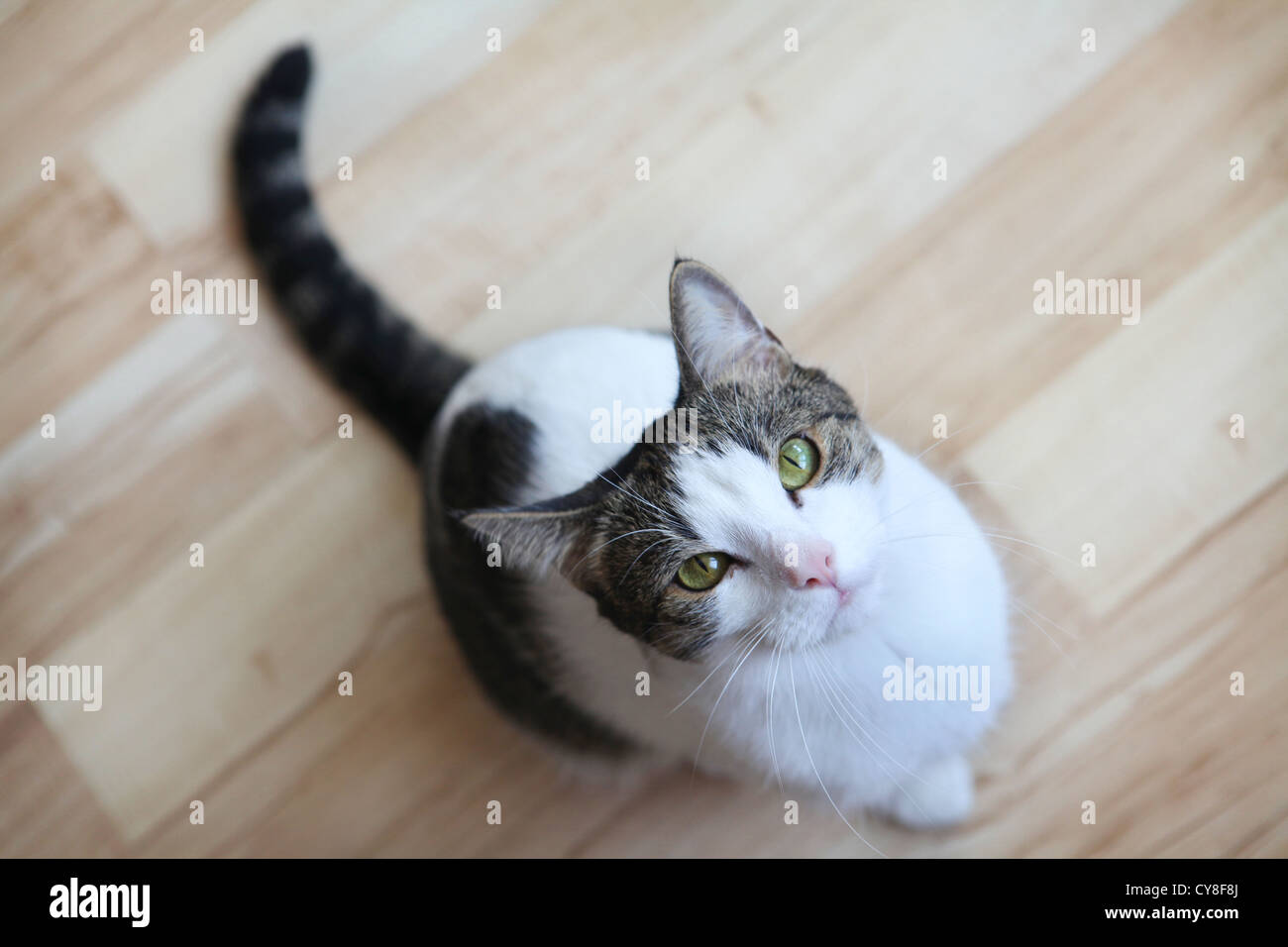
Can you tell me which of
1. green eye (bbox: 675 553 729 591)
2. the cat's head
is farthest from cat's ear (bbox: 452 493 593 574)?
green eye (bbox: 675 553 729 591)

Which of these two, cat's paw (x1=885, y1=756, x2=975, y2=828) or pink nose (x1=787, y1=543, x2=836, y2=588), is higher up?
pink nose (x1=787, y1=543, x2=836, y2=588)

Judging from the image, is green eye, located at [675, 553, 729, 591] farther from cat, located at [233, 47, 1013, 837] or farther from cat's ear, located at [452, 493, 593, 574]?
cat's ear, located at [452, 493, 593, 574]

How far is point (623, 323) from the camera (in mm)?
2096

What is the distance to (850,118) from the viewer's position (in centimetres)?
211

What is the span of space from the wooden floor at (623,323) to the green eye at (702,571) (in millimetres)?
851

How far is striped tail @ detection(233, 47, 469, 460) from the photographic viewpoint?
1.94 meters

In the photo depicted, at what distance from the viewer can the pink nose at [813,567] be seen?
1146 mm

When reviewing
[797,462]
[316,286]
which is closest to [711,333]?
[797,462]

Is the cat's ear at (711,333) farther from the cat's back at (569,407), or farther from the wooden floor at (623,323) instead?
the wooden floor at (623,323)

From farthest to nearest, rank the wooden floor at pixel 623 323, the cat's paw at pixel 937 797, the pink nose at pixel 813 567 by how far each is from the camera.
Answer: the wooden floor at pixel 623 323, the cat's paw at pixel 937 797, the pink nose at pixel 813 567

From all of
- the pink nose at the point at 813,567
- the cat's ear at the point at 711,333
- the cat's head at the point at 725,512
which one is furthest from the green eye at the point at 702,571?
the cat's ear at the point at 711,333

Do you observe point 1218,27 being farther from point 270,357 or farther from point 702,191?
point 270,357

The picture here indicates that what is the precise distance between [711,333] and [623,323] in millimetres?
830

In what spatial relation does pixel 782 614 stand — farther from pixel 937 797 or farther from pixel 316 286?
pixel 316 286
